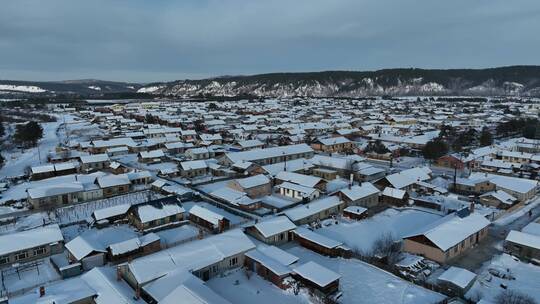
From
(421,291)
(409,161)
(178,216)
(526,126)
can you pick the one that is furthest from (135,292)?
(526,126)

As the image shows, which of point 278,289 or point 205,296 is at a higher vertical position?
point 205,296

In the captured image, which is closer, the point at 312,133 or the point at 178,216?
the point at 178,216

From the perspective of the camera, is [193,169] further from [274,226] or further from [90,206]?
[274,226]

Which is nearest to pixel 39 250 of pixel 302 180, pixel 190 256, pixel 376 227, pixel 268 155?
pixel 190 256

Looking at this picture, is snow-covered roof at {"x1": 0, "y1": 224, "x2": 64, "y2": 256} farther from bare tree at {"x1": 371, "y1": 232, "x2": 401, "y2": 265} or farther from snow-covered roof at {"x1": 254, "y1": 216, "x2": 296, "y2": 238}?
bare tree at {"x1": 371, "y1": 232, "x2": 401, "y2": 265}

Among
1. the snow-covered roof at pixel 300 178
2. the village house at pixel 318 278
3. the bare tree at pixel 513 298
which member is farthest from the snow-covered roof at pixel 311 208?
the bare tree at pixel 513 298

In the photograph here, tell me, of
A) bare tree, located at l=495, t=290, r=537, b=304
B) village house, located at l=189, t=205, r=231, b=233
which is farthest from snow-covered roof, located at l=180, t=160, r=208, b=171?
bare tree, located at l=495, t=290, r=537, b=304

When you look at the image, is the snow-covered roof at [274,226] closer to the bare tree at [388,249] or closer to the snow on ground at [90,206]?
the bare tree at [388,249]

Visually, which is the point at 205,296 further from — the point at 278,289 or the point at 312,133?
the point at 312,133
